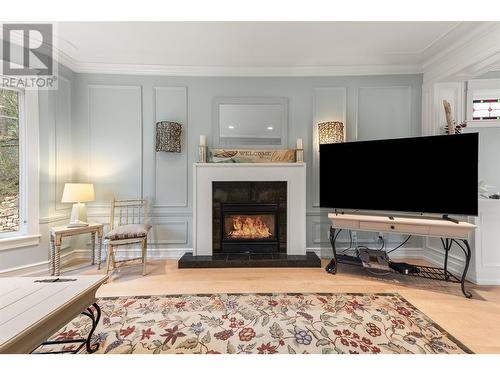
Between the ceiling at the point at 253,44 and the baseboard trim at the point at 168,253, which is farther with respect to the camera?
the baseboard trim at the point at 168,253

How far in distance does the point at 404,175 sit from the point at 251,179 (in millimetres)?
1838

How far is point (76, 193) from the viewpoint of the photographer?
2750 millimetres

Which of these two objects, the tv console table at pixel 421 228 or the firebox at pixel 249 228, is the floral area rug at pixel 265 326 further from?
the firebox at pixel 249 228

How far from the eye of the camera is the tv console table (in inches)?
87.0

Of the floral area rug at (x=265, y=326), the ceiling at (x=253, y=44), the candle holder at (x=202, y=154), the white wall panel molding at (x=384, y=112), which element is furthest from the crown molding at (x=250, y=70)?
the floral area rug at (x=265, y=326)

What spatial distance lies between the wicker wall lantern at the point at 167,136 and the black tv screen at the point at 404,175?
6.71 feet

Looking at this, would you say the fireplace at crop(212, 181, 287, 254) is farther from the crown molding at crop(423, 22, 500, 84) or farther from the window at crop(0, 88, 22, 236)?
the crown molding at crop(423, 22, 500, 84)

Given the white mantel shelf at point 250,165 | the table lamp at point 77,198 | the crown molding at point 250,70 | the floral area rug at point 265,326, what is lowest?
the floral area rug at point 265,326

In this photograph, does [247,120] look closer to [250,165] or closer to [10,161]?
[250,165]

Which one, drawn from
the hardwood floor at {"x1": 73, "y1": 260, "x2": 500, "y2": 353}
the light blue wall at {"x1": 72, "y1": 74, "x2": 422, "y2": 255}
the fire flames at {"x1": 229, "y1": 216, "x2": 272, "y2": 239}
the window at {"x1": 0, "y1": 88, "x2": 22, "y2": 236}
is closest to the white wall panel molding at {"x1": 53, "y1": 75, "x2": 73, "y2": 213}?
the light blue wall at {"x1": 72, "y1": 74, "x2": 422, "y2": 255}

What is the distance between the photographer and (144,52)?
115 inches

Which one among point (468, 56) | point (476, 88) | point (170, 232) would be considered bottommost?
point (170, 232)

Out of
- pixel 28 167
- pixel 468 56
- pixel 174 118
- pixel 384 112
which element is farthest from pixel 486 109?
pixel 28 167

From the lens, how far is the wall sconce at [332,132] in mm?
3068
